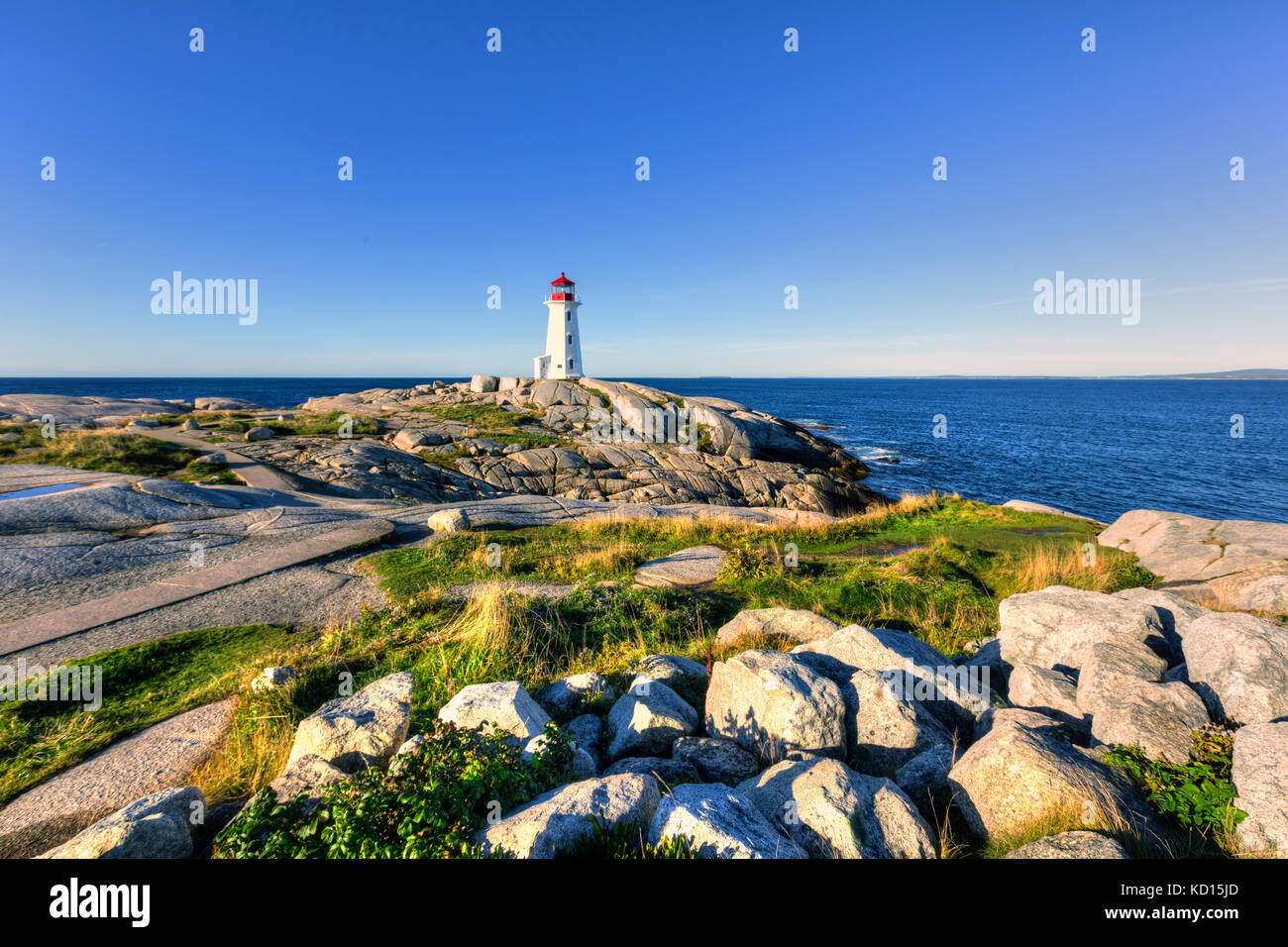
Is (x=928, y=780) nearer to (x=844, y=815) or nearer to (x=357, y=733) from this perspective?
(x=844, y=815)

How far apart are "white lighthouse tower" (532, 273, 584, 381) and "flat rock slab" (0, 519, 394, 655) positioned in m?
46.0

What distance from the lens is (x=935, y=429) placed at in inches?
3258

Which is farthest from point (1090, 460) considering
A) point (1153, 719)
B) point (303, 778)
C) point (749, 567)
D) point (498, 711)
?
point (303, 778)

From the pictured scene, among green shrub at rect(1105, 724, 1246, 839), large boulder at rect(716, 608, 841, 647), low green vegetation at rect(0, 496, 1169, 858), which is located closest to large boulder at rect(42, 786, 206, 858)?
low green vegetation at rect(0, 496, 1169, 858)

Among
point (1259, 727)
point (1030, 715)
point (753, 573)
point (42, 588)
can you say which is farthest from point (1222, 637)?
point (42, 588)

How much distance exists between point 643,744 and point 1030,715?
3854 millimetres

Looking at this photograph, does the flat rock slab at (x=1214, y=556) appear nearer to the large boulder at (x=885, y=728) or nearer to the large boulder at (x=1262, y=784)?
the large boulder at (x=1262, y=784)

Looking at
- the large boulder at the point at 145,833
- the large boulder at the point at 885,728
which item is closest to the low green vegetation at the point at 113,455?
the large boulder at the point at 145,833

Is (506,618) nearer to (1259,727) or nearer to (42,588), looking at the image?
(1259,727)

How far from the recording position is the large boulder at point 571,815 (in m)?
3.48

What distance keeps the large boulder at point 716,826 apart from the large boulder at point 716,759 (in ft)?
3.16

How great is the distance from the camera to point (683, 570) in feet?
43.2

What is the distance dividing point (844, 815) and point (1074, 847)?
4.70 feet

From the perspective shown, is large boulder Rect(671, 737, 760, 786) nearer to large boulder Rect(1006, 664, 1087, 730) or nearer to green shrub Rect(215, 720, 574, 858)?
green shrub Rect(215, 720, 574, 858)
